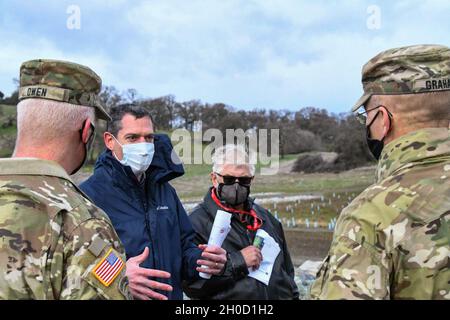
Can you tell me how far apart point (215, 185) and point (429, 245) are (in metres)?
2.27

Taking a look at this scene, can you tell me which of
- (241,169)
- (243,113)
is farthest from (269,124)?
(241,169)

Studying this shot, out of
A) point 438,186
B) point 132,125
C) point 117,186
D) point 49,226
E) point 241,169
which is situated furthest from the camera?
point 241,169

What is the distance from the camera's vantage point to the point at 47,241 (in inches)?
62.2

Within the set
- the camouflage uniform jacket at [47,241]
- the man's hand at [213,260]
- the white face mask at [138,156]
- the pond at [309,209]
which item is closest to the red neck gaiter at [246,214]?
the man's hand at [213,260]

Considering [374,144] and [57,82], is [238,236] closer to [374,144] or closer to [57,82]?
[374,144]

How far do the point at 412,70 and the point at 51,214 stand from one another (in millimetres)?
1608

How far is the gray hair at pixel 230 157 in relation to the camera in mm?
3738

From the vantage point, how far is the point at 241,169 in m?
3.71

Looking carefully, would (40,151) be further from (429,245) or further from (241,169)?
(241,169)

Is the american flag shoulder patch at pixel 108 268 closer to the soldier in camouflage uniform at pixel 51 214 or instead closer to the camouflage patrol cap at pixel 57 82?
the soldier in camouflage uniform at pixel 51 214

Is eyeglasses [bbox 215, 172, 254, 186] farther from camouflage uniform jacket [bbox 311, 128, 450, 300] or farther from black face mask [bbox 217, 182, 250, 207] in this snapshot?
camouflage uniform jacket [bbox 311, 128, 450, 300]

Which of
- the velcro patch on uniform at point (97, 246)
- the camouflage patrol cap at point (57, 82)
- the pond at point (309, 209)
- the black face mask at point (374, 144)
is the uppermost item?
the camouflage patrol cap at point (57, 82)

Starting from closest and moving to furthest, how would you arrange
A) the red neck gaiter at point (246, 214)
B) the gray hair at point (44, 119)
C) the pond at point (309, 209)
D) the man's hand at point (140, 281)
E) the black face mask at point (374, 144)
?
1. the gray hair at point (44, 119)
2. the black face mask at point (374, 144)
3. the man's hand at point (140, 281)
4. the red neck gaiter at point (246, 214)
5. the pond at point (309, 209)
